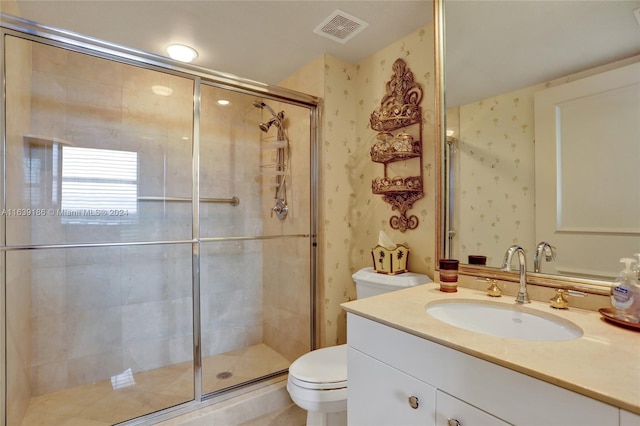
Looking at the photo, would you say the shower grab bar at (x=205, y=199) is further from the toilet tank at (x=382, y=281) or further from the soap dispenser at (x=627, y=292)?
the soap dispenser at (x=627, y=292)

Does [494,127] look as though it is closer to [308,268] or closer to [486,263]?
[486,263]

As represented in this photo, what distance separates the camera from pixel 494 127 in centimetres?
127

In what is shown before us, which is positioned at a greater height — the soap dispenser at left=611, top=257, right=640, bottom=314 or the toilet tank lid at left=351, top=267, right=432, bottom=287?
the soap dispenser at left=611, top=257, right=640, bottom=314

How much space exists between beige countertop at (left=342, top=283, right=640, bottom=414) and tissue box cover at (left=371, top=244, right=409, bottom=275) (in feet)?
2.04

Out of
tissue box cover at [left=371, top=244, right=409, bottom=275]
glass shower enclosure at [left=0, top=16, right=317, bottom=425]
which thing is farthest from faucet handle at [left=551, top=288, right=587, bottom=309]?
glass shower enclosure at [left=0, top=16, right=317, bottom=425]

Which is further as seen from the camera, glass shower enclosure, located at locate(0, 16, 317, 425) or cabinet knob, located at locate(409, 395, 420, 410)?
glass shower enclosure, located at locate(0, 16, 317, 425)

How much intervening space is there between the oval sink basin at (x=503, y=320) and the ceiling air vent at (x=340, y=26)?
1.50 m

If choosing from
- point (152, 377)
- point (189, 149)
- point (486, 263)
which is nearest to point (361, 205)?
point (486, 263)

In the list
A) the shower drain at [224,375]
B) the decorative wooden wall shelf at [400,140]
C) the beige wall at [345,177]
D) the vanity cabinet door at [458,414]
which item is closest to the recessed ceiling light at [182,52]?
the beige wall at [345,177]

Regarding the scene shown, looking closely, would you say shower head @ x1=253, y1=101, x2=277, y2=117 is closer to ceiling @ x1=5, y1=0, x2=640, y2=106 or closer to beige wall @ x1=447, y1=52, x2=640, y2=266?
ceiling @ x1=5, y1=0, x2=640, y2=106

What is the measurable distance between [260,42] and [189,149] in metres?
0.91

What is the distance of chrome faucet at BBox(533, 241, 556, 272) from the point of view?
109 cm

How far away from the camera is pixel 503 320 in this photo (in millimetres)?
1062

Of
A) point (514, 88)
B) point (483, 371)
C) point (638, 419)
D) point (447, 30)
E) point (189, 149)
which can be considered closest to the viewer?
point (638, 419)
